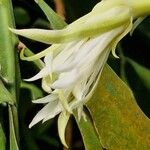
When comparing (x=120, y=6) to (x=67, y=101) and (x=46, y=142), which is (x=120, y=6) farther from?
(x=46, y=142)

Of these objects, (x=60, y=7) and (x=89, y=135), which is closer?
(x=89, y=135)

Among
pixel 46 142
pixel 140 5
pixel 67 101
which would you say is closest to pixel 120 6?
pixel 140 5

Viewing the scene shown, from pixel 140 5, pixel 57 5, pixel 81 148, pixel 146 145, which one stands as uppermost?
pixel 140 5

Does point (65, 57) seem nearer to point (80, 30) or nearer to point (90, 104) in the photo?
point (80, 30)

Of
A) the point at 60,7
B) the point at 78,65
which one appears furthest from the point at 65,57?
the point at 60,7

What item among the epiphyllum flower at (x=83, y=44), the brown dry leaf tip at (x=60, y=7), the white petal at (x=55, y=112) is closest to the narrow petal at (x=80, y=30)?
the epiphyllum flower at (x=83, y=44)

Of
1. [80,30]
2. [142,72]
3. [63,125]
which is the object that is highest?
[80,30]

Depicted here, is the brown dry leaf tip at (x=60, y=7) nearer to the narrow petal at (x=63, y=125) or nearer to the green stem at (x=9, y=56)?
the green stem at (x=9, y=56)
